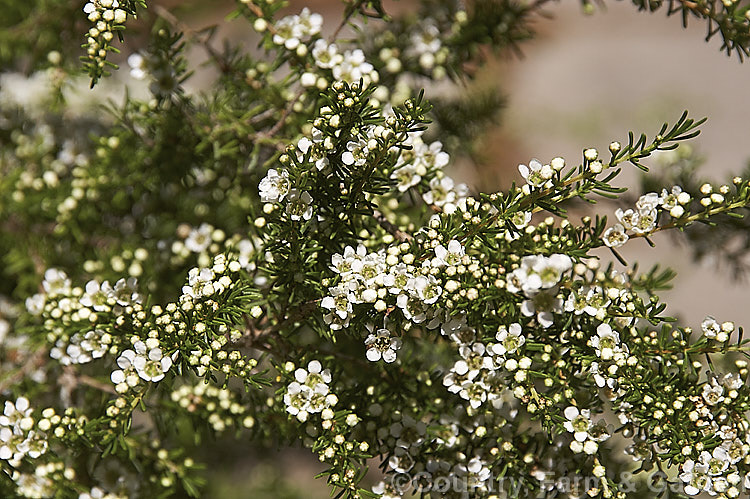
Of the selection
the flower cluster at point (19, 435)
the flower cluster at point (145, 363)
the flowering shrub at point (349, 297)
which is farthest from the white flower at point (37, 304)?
the flower cluster at point (145, 363)

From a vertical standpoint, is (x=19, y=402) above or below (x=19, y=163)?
below

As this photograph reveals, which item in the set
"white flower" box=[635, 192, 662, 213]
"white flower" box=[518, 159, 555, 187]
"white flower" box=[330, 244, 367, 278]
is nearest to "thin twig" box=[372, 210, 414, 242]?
"white flower" box=[330, 244, 367, 278]

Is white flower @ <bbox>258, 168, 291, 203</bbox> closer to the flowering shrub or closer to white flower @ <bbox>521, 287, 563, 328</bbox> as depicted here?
the flowering shrub

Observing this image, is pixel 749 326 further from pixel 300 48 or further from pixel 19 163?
pixel 19 163

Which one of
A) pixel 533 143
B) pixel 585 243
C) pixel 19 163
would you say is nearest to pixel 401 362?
pixel 585 243

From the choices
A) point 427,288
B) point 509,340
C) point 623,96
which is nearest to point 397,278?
point 427,288

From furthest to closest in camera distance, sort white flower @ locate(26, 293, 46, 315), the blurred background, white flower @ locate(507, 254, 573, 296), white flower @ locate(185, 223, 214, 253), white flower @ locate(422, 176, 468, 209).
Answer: the blurred background → white flower @ locate(185, 223, 214, 253) → white flower @ locate(26, 293, 46, 315) → white flower @ locate(422, 176, 468, 209) → white flower @ locate(507, 254, 573, 296)

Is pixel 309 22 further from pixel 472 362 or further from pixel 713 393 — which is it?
pixel 713 393
